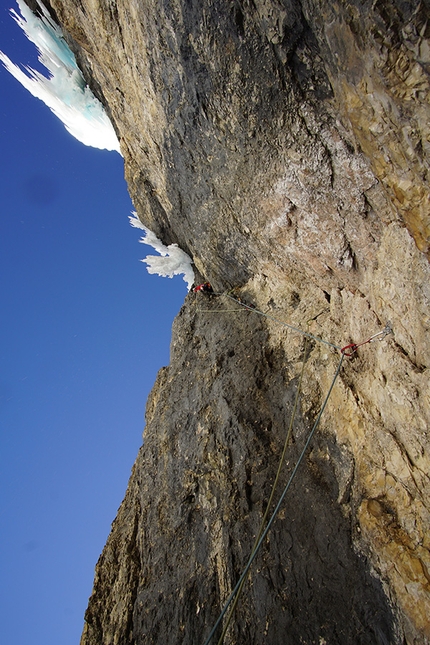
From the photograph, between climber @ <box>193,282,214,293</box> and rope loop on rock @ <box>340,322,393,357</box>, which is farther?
climber @ <box>193,282,214,293</box>

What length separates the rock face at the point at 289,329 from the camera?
3643mm

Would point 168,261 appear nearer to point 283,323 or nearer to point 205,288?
point 205,288

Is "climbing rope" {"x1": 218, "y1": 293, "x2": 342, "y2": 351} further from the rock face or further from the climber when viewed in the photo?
the climber

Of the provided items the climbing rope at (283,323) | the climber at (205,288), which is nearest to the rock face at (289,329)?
the climbing rope at (283,323)

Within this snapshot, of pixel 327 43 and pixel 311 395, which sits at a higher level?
pixel 327 43

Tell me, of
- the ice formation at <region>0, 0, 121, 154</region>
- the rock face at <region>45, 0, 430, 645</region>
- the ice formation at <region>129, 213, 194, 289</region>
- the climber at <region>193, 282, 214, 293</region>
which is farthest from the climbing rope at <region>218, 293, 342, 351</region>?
the ice formation at <region>0, 0, 121, 154</region>

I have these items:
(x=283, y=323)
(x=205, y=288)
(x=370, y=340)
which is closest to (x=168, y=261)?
(x=205, y=288)

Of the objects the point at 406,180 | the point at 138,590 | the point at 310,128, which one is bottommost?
the point at 138,590

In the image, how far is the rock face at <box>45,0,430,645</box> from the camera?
3643 mm

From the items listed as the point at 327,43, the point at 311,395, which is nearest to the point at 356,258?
the point at 311,395

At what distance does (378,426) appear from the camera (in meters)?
4.60

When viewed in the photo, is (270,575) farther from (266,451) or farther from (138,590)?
(138,590)

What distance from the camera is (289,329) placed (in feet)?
21.3

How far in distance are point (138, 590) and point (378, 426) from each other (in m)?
3.93
